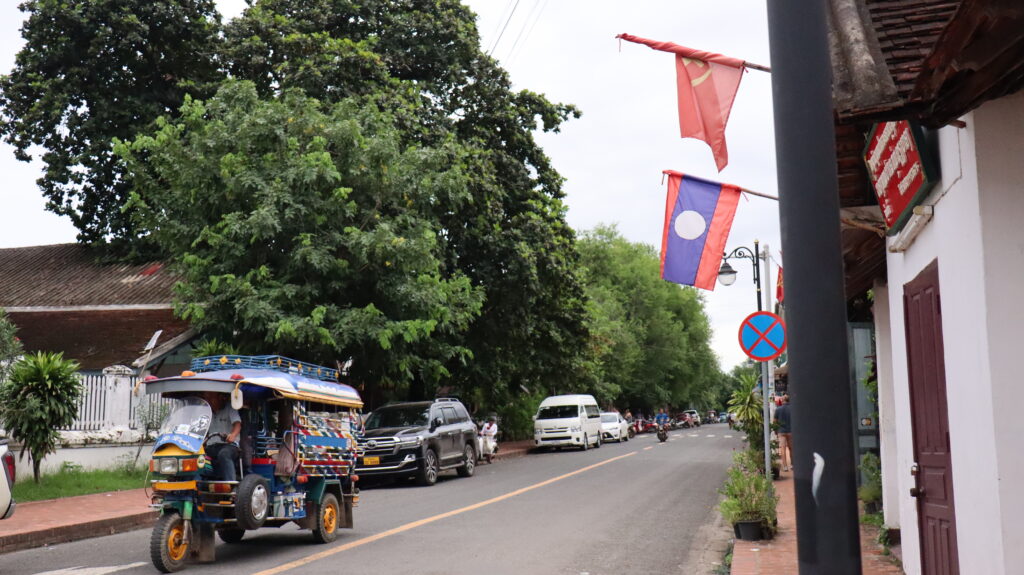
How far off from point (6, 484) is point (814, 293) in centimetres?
965

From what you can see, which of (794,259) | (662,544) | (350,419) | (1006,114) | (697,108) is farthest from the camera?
(350,419)

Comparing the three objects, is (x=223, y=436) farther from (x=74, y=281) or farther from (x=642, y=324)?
(x=642, y=324)

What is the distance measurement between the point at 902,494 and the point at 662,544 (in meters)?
3.98

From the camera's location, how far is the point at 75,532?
41.3 feet

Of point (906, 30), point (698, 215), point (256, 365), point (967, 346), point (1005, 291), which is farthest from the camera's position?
point (698, 215)

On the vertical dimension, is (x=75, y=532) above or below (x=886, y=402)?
below

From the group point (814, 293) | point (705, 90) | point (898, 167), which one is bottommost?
point (814, 293)

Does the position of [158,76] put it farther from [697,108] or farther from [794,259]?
[794,259]

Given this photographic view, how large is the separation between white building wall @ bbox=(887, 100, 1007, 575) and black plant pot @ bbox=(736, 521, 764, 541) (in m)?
5.26

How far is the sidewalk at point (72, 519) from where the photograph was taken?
467 inches

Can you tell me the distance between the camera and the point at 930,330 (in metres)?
6.43

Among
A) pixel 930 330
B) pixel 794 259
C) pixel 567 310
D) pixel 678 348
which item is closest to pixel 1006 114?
pixel 930 330

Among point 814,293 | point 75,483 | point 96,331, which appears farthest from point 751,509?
point 96,331

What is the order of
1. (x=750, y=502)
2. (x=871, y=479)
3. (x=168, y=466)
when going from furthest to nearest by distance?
(x=871, y=479), (x=750, y=502), (x=168, y=466)
